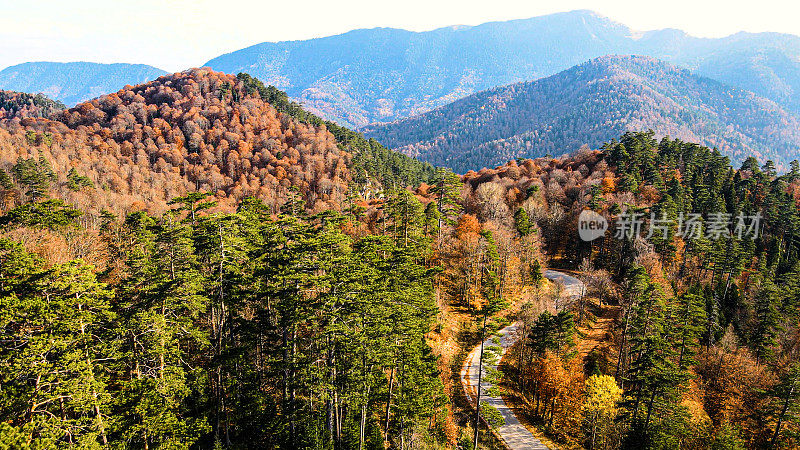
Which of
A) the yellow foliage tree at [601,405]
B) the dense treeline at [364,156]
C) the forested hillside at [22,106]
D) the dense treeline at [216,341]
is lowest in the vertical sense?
the yellow foliage tree at [601,405]

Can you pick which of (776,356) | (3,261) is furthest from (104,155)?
(776,356)

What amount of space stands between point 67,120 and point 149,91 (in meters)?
27.4

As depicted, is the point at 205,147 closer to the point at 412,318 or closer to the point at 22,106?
the point at 22,106

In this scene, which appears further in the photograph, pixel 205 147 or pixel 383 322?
pixel 205 147

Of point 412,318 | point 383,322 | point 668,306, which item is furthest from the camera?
point 668,306

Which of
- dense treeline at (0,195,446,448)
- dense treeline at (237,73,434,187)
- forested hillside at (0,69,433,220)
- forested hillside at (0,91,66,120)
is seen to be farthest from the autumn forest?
forested hillside at (0,91,66,120)

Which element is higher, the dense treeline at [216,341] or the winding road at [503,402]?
the dense treeline at [216,341]

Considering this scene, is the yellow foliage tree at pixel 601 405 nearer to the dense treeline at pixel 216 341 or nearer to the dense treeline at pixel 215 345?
the dense treeline at pixel 216 341

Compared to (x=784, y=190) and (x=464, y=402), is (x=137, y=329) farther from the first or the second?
(x=784, y=190)

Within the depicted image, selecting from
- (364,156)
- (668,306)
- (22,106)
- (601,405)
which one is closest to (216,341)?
(601,405)

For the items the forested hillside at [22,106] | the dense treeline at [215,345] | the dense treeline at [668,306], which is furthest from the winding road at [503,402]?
the forested hillside at [22,106]

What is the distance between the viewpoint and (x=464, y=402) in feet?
128

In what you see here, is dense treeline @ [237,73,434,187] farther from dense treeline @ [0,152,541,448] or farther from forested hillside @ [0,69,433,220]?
dense treeline @ [0,152,541,448]

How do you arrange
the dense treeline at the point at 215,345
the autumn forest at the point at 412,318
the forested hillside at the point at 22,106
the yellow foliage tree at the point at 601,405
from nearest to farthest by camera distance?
the dense treeline at the point at 215,345, the autumn forest at the point at 412,318, the yellow foliage tree at the point at 601,405, the forested hillside at the point at 22,106
